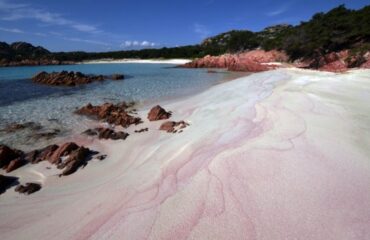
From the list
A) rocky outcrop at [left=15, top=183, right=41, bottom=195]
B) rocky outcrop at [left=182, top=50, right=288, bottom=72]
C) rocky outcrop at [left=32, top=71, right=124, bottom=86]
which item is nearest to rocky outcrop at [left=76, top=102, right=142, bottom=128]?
rocky outcrop at [left=15, top=183, right=41, bottom=195]

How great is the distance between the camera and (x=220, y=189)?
3750mm

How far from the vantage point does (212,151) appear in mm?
5109

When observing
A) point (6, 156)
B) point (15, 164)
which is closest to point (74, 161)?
point (15, 164)

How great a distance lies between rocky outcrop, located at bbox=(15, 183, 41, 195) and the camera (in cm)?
473

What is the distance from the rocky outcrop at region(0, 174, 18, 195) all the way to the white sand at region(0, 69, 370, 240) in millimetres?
170

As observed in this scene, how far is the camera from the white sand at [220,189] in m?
3.04

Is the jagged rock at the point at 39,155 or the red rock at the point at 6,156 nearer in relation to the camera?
the red rock at the point at 6,156

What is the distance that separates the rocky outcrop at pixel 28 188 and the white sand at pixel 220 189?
0.12 metres

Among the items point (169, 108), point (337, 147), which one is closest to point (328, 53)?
point (169, 108)

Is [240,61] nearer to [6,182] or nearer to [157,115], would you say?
[157,115]

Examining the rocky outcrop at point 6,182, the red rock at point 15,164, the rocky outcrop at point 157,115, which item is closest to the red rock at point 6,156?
the red rock at point 15,164

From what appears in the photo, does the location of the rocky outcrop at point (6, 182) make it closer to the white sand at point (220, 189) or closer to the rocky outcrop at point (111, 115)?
the white sand at point (220, 189)

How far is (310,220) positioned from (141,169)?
311cm

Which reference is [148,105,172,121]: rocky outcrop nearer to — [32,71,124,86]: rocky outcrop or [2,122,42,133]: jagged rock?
[2,122,42,133]: jagged rock
